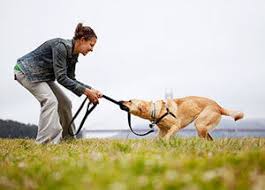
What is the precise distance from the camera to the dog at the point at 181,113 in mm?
9219

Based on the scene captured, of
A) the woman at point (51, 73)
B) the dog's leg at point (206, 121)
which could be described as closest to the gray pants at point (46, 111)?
the woman at point (51, 73)

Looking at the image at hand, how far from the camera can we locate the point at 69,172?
263 cm

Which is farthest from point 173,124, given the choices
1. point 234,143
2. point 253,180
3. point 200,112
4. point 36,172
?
point 253,180

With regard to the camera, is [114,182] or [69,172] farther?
[69,172]

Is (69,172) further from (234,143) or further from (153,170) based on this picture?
(234,143)

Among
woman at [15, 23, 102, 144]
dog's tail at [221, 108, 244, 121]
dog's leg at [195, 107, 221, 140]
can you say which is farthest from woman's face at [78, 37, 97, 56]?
dog's tail at [221, 108, 244, 121]

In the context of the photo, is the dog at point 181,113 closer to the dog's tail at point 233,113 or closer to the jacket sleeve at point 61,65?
the dog's tail at point 233,113

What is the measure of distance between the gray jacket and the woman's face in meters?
0.21

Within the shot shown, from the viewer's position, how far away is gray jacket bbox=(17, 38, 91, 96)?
7.60 m

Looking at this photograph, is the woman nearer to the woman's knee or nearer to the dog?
the woman's knee

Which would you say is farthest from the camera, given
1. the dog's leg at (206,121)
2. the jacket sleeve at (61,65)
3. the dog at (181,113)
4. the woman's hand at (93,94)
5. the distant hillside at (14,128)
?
the distant hillside at (14,128)

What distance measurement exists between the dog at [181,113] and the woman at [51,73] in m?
1.74

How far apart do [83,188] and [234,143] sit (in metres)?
4.79

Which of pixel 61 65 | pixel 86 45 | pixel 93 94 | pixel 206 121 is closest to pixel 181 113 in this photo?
pixel 206 121
